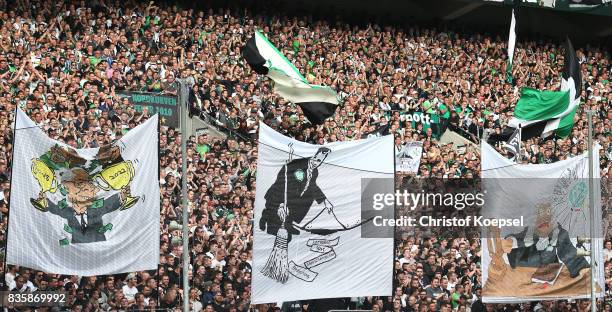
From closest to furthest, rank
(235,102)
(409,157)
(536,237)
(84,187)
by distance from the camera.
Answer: (84,187) < (536,237) < (409,157) < (235,102)

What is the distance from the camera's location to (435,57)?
86.8ft

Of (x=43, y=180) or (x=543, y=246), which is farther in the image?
(x=543, y=246)

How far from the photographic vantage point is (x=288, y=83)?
19.3 m

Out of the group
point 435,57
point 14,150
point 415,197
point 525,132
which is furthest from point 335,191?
point 435,57

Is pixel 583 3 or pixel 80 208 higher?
pixel 583 3

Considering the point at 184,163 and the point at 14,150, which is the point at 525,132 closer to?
the point at 184,163

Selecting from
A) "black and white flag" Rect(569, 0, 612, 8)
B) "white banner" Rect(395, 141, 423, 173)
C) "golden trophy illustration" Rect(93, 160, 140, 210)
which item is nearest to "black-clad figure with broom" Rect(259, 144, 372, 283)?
"golden trophy illustration" Rect(93, 160, 140, 210)

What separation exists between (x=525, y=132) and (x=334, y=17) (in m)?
8.84

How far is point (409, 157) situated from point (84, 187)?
874cm

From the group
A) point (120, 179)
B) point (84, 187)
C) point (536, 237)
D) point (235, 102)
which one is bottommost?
point (536, 237)

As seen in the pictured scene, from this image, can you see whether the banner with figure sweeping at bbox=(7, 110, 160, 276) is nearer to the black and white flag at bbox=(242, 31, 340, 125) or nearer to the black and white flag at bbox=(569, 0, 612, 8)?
the black and white flag at bbox=(242, 31, 340, 125)

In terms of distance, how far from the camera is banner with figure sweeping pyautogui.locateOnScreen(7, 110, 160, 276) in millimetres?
13211

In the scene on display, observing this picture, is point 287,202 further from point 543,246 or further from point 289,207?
point 543,246

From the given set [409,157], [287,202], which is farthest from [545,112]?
[287,202]
